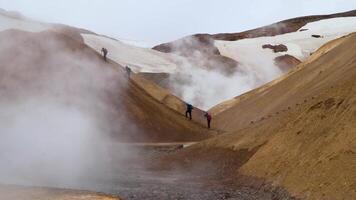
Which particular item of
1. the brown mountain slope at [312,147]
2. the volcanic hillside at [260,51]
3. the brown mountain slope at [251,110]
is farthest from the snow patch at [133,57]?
the brown mountain slope at [312,147]

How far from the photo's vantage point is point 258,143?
30500 mm

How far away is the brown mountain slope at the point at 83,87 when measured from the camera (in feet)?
152

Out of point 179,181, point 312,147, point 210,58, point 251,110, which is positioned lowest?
point 179,181

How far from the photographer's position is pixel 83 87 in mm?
48938

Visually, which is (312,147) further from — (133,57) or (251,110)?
(133,57)

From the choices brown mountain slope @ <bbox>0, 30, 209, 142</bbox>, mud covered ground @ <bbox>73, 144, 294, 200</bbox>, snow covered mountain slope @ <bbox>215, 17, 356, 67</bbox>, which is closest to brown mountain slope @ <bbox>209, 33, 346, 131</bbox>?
brown mountain slope @ <bbox>0, 30, 209, 142</bbox>

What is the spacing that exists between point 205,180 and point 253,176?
136 inches

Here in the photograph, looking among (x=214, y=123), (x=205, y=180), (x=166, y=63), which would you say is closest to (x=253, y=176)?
(x=205, y=180)

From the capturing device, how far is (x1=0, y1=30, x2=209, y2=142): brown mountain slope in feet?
152

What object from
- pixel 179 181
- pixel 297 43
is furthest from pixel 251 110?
pixel 297 43

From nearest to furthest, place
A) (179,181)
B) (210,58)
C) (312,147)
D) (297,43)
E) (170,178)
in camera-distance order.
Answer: (312,147)
(179,181)
(170,178)
(210,58)
(297,43)

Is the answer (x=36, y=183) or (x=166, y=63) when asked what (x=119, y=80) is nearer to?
(x=36, y=183)

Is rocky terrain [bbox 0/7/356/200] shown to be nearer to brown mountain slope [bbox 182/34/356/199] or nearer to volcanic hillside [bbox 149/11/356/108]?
brown mountain slope [bbox 182/34/356/199]

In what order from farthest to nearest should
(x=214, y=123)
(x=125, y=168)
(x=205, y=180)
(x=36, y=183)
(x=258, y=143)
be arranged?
(x=214, y=123) → (x=125, y=168) → (x=258, y=143) → (x=205, y=180) → (x=36, y=183)
